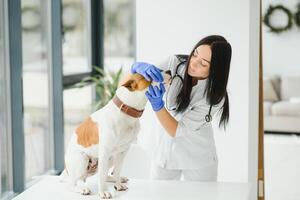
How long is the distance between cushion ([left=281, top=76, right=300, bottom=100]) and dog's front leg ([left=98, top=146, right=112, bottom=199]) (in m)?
5.23

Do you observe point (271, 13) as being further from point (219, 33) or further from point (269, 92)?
point (219, 33)

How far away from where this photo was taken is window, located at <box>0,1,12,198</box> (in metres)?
2.86

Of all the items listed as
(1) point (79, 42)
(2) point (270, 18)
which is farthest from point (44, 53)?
(2) point (270, 18)

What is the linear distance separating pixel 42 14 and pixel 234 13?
4.65 feet

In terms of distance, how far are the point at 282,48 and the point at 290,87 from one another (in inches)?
32.1

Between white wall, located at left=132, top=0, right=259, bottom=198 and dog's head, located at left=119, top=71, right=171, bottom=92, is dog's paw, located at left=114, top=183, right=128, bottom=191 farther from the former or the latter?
white wall, located at left=132, top=0, right=259, bottom=198

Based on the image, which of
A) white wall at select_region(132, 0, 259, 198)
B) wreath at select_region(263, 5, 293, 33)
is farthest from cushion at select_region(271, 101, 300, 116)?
white wall at select_region(132, 0, 259, 198)

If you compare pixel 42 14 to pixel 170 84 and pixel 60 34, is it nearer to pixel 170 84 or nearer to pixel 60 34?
pixel 60 34

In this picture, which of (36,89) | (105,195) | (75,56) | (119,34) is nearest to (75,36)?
(75,56)

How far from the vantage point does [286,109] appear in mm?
6137

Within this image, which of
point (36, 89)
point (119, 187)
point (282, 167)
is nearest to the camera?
point (119, 187)

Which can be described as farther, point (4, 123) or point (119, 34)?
point (119, 34)

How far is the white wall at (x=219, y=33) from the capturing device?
10.2ft

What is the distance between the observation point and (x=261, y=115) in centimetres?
267
